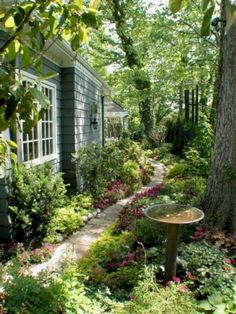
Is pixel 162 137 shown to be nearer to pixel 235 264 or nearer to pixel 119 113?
pixel 119 113

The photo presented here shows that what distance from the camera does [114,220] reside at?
253 inches

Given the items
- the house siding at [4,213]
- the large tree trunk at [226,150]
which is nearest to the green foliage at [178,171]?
the large tree trunk at [226,150]

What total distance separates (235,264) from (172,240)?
2.97 ft

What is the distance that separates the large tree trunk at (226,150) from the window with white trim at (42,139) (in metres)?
2.91

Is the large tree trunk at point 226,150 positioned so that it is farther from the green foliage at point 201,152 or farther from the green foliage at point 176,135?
the green foliage at point 176,135

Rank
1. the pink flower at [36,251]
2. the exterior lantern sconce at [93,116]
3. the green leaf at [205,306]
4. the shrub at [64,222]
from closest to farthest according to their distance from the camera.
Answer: the green leaf at [205,306]
the pink flower at [36,251]
the shrub at [64,222]
the exterior lantern sconce at [93,116]

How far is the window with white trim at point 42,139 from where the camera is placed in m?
5.81

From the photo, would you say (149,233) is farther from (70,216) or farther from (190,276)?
(70,216)

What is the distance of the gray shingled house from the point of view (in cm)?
624

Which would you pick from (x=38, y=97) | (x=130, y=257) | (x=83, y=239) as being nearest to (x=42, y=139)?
(x=83, y=239)

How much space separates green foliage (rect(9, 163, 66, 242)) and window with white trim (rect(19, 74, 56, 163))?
609 millimetres

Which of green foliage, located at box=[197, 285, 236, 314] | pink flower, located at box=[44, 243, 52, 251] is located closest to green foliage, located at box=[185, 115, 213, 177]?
pink flower, located at box=[44, 243, 52, 251]

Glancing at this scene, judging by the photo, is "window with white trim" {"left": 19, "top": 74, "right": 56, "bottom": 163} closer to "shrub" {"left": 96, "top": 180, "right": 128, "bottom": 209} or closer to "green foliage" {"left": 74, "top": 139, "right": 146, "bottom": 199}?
"green foliage" {"left": 74, "top": 139, "right": 146, "bottom": 199}

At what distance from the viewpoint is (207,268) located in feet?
11.4
